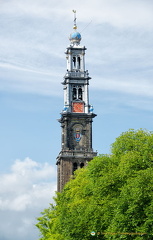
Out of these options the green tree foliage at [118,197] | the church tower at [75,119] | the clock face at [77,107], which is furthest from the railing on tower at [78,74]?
the green tree foliage at [118,197]

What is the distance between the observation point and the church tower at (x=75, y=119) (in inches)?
5684

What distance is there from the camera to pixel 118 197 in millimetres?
64438

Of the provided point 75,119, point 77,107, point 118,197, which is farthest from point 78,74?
point 118,197

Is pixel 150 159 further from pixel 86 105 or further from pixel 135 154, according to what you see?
pixel 86 105

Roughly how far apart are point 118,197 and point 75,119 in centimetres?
8489

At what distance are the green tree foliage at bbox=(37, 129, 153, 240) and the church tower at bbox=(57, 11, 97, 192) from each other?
65.2 meters

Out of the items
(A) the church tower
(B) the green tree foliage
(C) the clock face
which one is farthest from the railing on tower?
(B) the green tree foliage

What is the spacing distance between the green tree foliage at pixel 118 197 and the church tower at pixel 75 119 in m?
65.2

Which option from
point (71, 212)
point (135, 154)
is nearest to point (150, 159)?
point (135, 154)

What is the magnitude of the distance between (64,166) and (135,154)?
77.1 meters

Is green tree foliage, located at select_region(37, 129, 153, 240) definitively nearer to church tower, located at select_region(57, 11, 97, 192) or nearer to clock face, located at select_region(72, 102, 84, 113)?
church tower, located at select_region(57, 11, 97, 192)

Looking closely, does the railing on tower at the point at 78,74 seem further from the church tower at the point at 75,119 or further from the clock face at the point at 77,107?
the clock face at the point at 77,107

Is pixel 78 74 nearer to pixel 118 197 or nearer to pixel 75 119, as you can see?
pixel 75 119

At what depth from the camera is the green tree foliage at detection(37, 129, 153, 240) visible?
2418 inches
